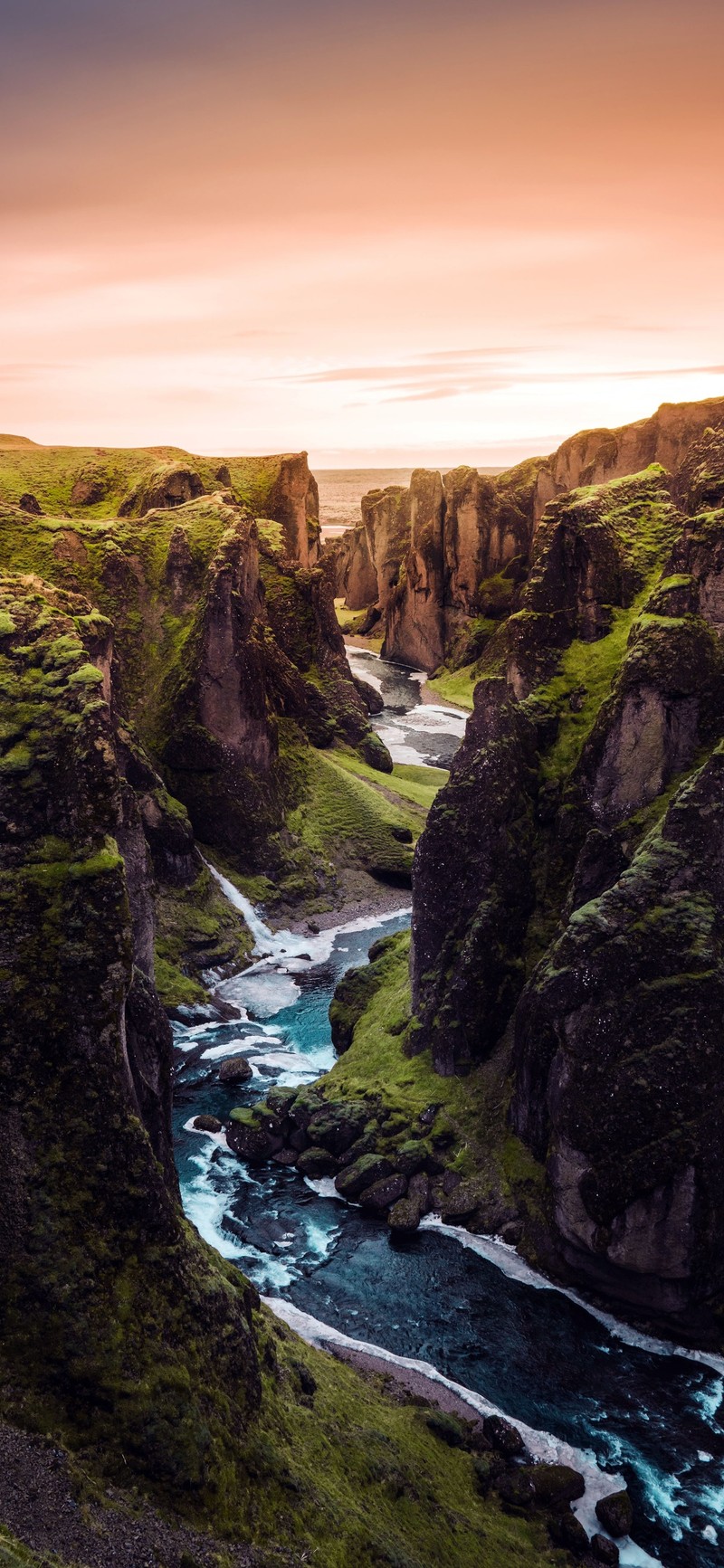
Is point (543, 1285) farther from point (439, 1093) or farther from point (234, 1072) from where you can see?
point (234, 1072)

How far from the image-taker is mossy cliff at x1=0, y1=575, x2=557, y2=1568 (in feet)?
80.4

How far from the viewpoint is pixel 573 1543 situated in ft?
97.1

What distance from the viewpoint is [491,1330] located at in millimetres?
38594

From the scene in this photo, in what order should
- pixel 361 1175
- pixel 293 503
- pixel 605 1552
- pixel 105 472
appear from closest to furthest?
pixel 605 1552 < pixel 361 1175 < pixel 105 472 < pixel 293 503

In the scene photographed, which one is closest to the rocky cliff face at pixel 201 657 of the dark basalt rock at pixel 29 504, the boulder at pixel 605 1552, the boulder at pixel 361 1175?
the dark basalt rock at pixel 29 504

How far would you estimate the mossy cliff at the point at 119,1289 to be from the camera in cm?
2452

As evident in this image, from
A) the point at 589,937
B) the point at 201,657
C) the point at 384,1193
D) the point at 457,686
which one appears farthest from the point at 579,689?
the point at 457,686

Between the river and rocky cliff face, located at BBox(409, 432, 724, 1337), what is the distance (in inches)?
94.7

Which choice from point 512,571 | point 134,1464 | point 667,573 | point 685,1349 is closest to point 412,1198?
point 685,1349

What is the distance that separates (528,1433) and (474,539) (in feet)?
453

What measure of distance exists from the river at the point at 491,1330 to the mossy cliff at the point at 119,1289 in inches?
150

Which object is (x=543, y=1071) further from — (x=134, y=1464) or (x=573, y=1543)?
(x=134, y=1464)

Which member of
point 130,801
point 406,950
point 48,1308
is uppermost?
point 130,801

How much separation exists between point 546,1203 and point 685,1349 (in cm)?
686
